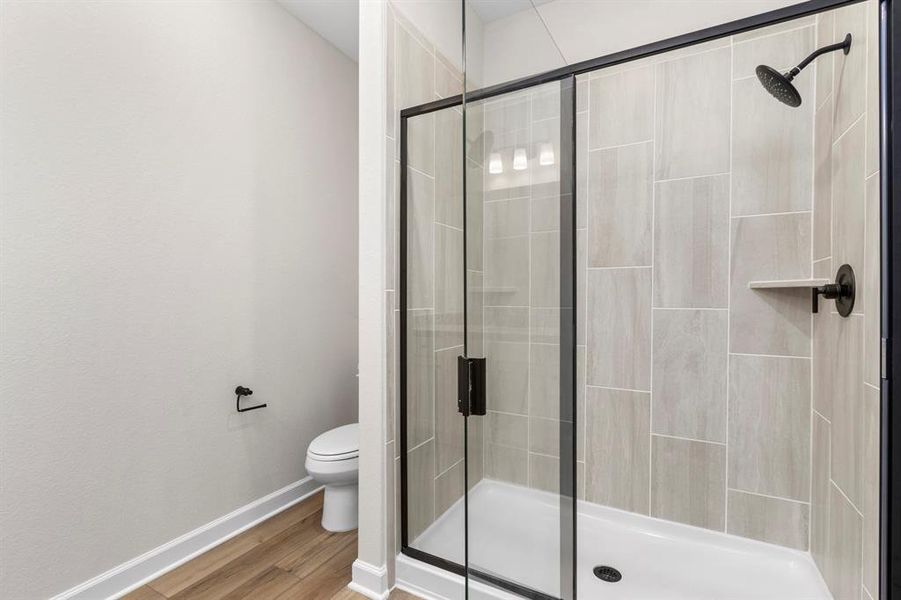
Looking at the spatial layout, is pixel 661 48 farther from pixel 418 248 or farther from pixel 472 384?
pixel 472 384

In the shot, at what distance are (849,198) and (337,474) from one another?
2.06 meters

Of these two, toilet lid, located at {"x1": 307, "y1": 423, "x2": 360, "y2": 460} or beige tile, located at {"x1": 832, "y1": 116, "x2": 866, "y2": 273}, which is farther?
toilet lid, located at {"x1": 307, "y1": 423, "x2": 360, "y2": 460}

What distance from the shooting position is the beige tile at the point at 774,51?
1580mm

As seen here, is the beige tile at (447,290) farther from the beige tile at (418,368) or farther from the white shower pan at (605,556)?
the white shower pan at (605,556)

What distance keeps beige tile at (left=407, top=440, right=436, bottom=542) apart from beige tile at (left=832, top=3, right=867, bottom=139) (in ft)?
5.23

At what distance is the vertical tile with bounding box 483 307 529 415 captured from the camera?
104cm

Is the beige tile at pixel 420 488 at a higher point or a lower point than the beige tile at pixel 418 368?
lower

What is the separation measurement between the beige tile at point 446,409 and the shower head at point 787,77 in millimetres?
1199

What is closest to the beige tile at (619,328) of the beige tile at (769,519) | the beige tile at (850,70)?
the beige tile at (769,519)

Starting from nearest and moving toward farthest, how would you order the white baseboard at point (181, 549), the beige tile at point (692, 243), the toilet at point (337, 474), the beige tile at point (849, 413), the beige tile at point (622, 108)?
the beige tile at point (849, 413) < the white baseboard at point (181, 549) < the beige tile at point (692, 243) < the beige tile at point (622, 108) < the toilet at point (337, 474)

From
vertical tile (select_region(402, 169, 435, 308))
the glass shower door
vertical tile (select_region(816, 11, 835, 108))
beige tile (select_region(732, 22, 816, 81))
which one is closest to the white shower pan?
the glass shower door

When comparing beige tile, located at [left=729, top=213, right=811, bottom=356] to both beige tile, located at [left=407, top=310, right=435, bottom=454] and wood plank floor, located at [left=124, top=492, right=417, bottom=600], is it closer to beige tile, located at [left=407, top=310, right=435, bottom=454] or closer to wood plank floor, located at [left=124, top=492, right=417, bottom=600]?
beige tile, located at [left=407, top=310, right=435, bottom=454]

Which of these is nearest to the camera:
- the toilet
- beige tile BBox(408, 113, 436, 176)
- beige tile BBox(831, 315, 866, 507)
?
beige tile BBox(831, 315, 866, 507)

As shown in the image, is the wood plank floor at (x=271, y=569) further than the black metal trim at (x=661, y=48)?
Yes
